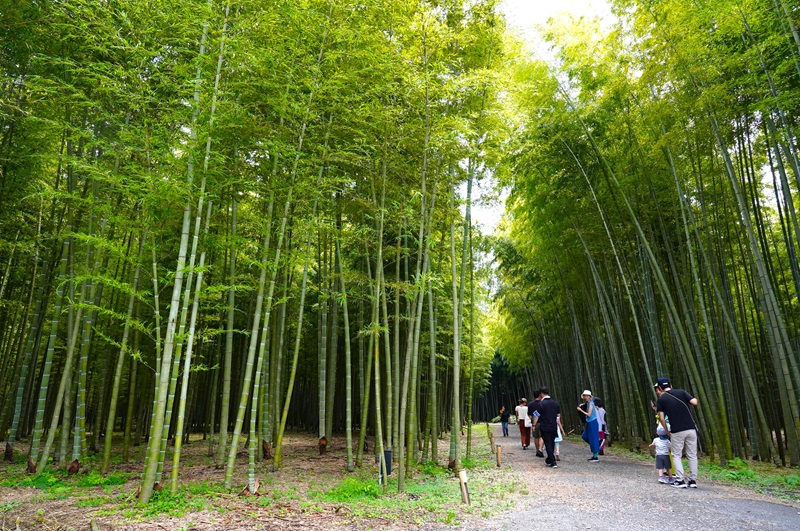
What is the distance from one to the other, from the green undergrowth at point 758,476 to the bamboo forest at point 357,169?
0.63ft

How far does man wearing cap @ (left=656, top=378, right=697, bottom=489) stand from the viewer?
4.14m

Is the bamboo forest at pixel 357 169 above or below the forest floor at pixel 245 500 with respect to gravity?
above

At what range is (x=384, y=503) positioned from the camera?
12.4 feet

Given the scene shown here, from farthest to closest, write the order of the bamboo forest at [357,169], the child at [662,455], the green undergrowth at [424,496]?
the child at [662,455], the bamboo forest at [357,169], the green undergrowth at [424,496]

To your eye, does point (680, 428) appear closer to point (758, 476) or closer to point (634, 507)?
point (634, 507)

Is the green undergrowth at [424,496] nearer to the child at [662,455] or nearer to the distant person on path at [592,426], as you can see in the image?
the child at [662,455]

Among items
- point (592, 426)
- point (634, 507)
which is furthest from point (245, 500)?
point (592, 426)

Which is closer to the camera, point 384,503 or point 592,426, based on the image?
point 384,503

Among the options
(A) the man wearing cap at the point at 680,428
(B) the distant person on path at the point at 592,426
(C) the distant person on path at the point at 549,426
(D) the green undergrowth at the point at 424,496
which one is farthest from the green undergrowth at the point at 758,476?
(D) the green undergrowth at the point at 424,496

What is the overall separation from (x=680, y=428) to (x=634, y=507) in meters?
1.10

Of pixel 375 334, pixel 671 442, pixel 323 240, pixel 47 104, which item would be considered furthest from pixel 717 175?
pixel 47 104

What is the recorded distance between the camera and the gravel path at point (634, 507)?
121 inches

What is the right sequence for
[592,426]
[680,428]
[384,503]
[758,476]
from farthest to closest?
[592,426], [758,476], [680,428], [384,503]

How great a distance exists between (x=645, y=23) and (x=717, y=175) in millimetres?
2221
